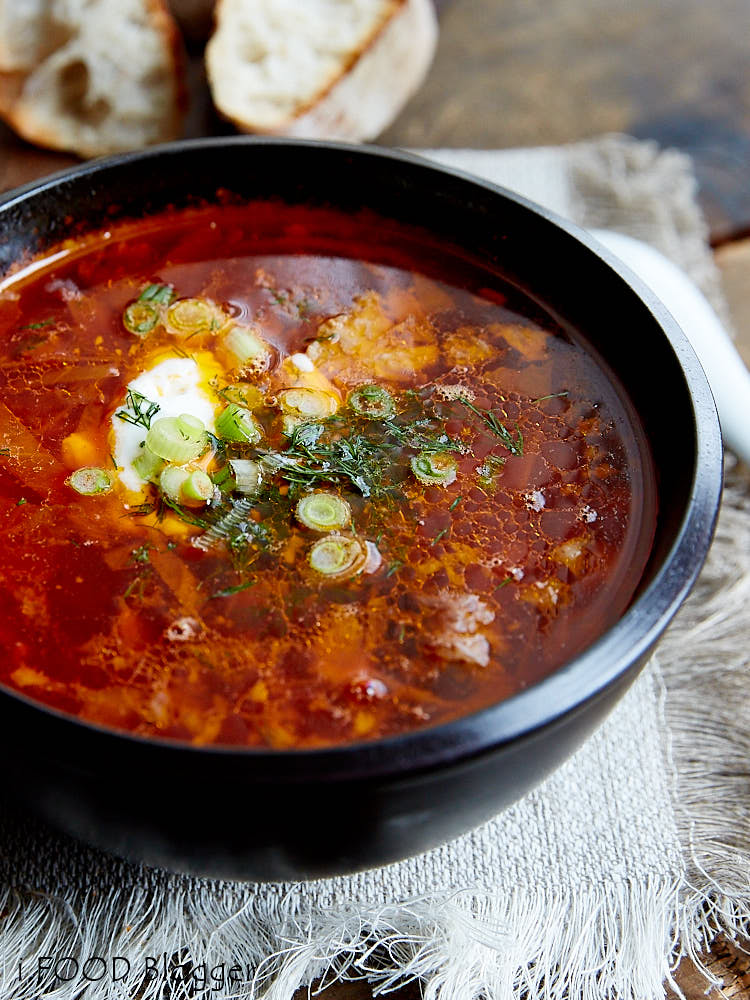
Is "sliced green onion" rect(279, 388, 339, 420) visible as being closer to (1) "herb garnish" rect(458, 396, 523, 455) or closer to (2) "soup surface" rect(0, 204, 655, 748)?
(2) "soup surface" rect(0, 204, 655, 748)

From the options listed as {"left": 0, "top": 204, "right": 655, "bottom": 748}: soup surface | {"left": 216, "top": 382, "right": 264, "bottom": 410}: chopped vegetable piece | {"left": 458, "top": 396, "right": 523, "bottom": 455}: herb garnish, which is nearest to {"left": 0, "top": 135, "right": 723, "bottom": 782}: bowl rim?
{"left": 0, "top": 204, "right": 655, "bottom": 748}: soup surface

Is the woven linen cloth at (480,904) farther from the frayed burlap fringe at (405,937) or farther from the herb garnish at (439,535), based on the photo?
the herb garnish at (439,535)

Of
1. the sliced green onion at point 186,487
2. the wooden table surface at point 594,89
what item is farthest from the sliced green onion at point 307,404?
the wooden table surface at point 594,89

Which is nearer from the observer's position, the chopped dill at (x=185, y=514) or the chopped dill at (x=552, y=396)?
the chopped dill at (x=185, y=514)

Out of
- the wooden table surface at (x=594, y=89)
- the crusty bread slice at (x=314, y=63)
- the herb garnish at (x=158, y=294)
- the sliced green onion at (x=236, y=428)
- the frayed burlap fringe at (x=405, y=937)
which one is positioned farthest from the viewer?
the wooden table surface at (x=594, y=89)

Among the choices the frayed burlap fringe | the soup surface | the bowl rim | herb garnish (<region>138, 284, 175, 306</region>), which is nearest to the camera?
the bowl rim

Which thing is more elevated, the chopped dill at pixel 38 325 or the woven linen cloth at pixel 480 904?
the chopped dill at pixel 38 325

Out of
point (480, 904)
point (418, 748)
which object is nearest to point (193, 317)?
point (418, 748)
